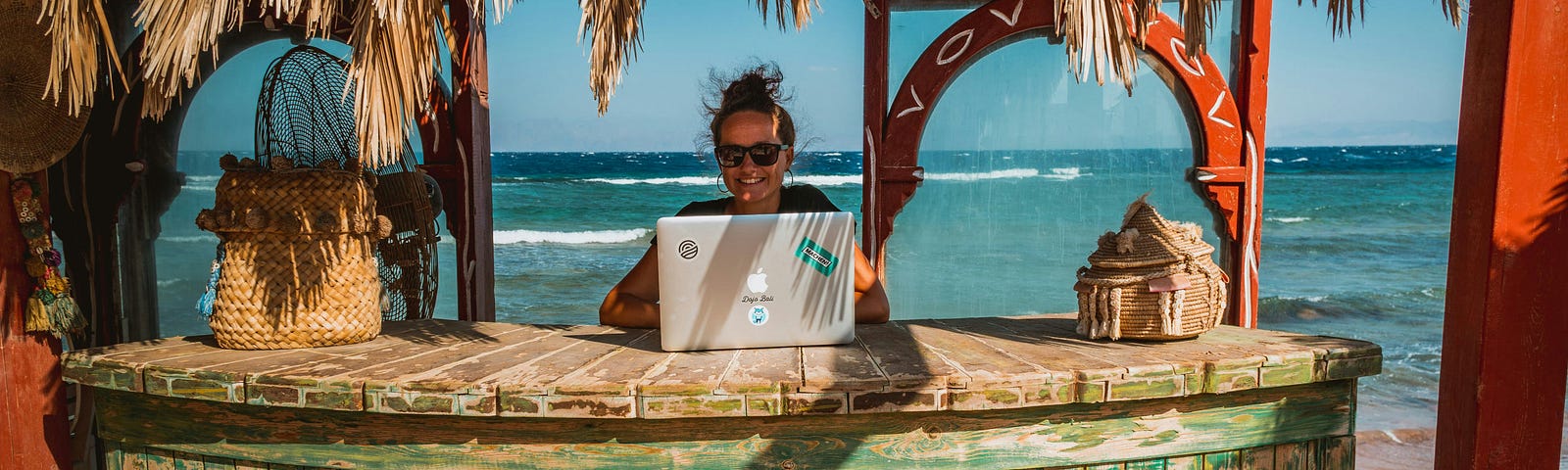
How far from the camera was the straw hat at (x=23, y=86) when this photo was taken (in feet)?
8.82

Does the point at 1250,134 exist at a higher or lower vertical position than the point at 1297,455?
higher

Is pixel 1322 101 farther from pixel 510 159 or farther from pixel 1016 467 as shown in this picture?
pixel 1016 467

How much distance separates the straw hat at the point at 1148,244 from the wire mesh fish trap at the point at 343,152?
2.07 metres

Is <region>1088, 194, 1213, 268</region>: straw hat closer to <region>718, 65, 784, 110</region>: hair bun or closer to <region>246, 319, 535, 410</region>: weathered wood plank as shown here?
<region>718, 65, 784, 110</region>: hair bun

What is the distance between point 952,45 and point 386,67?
2246 millimetres

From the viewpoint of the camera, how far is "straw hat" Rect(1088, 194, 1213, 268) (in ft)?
7.43

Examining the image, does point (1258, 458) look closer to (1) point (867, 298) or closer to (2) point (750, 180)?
(1) point (867, 298)

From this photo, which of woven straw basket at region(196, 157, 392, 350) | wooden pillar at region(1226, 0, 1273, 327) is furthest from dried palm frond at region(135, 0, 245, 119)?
wooden pillar at region(1226, 0, 1273, 327)

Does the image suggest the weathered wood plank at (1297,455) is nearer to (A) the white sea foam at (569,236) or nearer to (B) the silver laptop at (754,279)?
(B) the silver laptop at (754,279)

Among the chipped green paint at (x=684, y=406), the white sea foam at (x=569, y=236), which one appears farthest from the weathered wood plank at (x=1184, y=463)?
the white sea foam at (x=569, y=236)

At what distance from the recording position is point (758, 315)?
2191 mm

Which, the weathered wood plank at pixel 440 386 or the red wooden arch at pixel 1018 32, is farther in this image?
the red wooden arch at pixel 1018 32

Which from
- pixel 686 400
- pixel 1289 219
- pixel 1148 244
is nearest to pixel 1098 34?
pixel 1148 244

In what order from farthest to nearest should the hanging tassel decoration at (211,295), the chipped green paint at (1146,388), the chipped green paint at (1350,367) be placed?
the hanging tassel decoration at (211,295), the chipped green paint at (1350,367), the chipped green paint at (1146,388)
